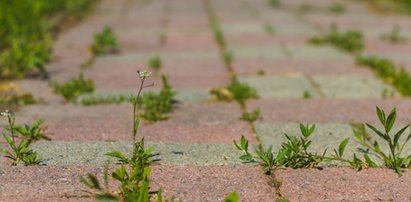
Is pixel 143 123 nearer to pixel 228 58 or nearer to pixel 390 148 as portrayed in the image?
pixel 390 148

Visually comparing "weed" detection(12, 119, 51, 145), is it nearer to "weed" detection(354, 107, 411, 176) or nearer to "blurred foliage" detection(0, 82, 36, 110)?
"blurred foliage" detection(0, 82, 36, 110)

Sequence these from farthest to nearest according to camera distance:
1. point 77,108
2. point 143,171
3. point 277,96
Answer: point 277,96 → point 77,108 → point 143,171

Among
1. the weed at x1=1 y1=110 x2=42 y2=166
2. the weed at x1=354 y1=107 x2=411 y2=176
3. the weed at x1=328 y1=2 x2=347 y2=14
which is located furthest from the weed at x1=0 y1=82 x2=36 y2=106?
the weed at x1=328 y1=2 x2=347 y2=14

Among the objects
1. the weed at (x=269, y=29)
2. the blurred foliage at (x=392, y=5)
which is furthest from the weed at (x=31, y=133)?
the blurred foliage at (x=392, y=5)

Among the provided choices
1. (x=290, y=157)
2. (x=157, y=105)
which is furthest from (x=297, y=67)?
(x=290, y=157)

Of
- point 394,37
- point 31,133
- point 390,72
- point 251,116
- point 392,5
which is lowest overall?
point 392,5

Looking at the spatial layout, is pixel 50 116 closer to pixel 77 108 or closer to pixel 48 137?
pixel 77 108

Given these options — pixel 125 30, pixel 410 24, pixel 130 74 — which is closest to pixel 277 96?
pixel 130 74
